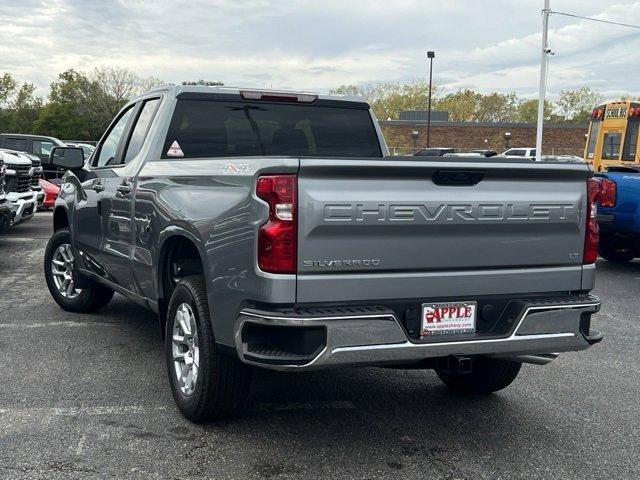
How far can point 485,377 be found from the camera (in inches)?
191

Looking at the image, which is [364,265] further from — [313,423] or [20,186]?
[20,186]

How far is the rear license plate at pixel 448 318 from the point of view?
12.1 feet

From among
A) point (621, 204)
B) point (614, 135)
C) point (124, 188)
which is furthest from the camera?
point (614, 135)

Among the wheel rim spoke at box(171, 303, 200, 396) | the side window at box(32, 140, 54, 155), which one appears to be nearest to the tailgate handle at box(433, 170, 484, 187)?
the wheel rim spoke at box(171, 303, 200, 396)

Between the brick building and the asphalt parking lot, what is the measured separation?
56938mm

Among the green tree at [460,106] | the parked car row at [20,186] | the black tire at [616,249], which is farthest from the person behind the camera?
the green tree at [460,106]

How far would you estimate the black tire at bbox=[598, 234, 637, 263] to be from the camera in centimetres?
1100

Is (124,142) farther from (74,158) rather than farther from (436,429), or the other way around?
(436,429)

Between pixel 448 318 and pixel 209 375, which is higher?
pixel 448 318

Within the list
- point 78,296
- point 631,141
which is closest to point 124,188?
point 78,296

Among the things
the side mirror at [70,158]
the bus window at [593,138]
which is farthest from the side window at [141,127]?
the bus window at [593,138]

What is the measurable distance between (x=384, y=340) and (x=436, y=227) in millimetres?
625

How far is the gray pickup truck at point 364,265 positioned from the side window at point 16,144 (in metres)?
16.4

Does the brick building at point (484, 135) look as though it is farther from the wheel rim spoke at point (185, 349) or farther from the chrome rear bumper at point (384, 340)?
the chrome rear bumper at point (384, 340)
